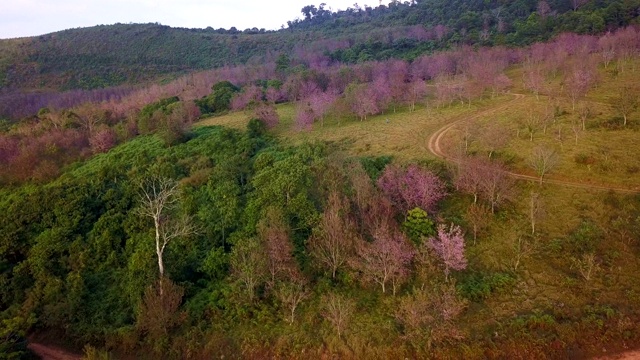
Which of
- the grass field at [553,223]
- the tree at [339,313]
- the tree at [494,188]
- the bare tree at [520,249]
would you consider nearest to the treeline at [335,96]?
the grass field at [553,223]

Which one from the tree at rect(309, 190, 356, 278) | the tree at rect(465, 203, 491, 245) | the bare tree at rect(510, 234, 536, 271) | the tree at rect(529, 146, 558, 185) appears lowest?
the bare tree at rect(510, 234, 536, 271)

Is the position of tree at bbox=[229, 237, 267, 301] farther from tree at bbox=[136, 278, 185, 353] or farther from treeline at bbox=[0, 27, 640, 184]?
treeline at bbox=[0, 27, 640, 184]

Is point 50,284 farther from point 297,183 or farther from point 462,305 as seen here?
point 462,305

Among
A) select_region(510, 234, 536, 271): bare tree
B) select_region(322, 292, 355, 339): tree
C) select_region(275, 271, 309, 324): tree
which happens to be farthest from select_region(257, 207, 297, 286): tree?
select_region(510, 234, 536, 271): bare tree

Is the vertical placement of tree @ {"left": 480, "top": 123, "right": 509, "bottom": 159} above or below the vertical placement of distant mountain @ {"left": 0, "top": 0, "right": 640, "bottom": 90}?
below

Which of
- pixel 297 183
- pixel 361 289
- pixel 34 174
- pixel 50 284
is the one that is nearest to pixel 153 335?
pixel 50 284

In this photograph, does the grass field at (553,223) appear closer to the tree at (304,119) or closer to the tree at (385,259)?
the tree at (304,119)

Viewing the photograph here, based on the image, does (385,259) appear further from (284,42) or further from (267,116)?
(284,42)

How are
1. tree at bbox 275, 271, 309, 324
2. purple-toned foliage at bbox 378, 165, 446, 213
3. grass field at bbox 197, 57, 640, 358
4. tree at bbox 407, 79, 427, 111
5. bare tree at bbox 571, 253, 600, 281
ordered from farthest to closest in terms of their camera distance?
tree at bbox 407, 79, 427, 111 → purple-toned foliage at bbox 378, 165, 446, 213 → bare tree at bbox 571, 253, 600, 281 → tree at bbox 275, 271, 309, 324 → grass field at bbox 197, 57, 640, 358
